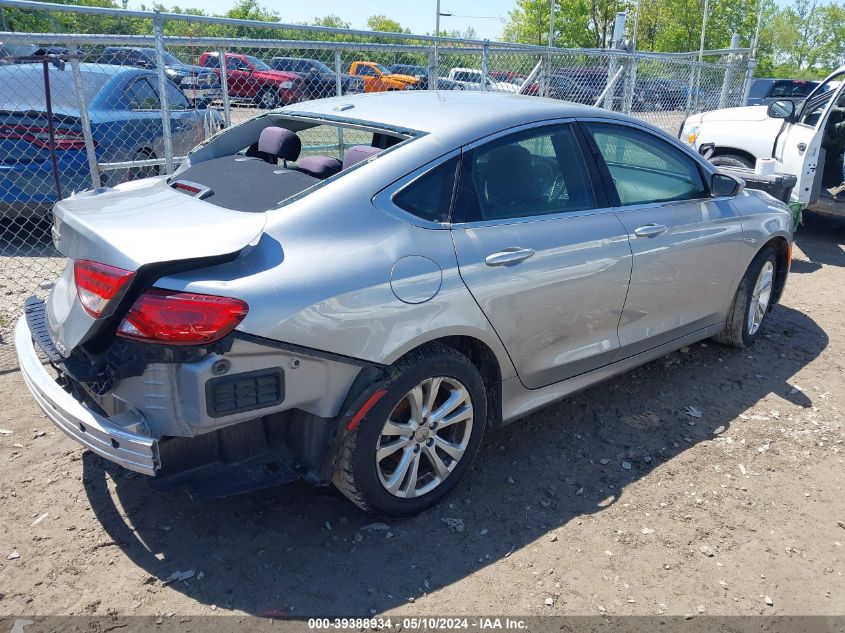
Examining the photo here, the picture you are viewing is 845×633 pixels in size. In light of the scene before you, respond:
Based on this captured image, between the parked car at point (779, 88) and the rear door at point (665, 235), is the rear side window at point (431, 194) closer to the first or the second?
the rear door at point (665, 235)

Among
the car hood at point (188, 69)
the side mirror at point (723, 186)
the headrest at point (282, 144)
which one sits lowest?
the side mirror at point (723, 186)

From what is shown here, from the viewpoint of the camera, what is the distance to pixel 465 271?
10.1ft

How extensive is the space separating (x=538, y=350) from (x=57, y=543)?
2.32 meters

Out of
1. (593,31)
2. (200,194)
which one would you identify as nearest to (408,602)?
(200,194)

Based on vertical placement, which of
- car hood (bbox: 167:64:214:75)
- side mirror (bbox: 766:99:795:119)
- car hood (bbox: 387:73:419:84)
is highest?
car hood (bbox: 167:64:214:75)

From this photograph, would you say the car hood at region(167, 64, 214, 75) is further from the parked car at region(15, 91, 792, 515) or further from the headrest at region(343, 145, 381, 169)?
the headrest at region(343, 145, 381, 169)

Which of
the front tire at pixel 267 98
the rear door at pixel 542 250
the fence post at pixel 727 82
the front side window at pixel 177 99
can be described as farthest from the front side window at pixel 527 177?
the fence post at pixel 727 82

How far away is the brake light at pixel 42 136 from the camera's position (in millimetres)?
6590

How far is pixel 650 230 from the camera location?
12.9ft

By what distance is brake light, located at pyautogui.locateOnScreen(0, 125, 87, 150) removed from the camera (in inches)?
259

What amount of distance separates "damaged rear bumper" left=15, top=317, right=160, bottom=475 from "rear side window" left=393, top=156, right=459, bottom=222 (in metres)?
1.38

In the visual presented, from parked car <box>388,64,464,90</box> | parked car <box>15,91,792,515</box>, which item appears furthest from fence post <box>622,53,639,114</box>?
parked car <box>15,91,792,515</box>

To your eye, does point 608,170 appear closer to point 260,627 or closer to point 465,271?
point 465,271

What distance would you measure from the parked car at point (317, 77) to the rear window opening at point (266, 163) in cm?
364
